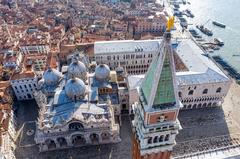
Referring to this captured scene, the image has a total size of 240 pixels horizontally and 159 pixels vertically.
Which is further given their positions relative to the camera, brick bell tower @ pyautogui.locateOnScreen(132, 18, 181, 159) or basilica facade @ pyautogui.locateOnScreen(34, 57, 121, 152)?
basilica facade @ pyautogui.locateOnScreen(34, 57, 121, 152)

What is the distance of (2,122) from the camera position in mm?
67750

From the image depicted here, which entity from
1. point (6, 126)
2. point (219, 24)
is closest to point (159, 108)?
point (6, 126)

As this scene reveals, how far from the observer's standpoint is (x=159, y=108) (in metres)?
34.0

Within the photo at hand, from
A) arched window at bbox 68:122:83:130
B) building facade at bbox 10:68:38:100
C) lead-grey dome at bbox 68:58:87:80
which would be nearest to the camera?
arched window at bbox 68:122:83:130

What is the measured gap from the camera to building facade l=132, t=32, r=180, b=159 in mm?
31641

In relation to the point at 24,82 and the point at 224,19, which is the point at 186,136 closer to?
the point at 24,82

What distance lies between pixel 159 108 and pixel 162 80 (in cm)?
458

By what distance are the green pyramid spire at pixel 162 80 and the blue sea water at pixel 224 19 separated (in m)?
88.0

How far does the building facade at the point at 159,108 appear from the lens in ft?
104

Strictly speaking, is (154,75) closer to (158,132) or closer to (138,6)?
(158,132)

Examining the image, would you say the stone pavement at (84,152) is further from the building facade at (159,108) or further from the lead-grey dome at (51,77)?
the building facade at (159,108)

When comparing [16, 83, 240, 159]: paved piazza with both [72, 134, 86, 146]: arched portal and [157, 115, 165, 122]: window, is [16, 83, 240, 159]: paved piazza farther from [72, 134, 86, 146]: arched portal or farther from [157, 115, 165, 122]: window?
[157, 115, 165, 122]: window

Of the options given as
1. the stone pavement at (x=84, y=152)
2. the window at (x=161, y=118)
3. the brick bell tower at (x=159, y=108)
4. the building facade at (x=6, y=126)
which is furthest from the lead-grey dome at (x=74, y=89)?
the window at (x=161, y=118)

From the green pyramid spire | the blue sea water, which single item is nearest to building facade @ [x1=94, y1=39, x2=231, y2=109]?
the blue sea water
